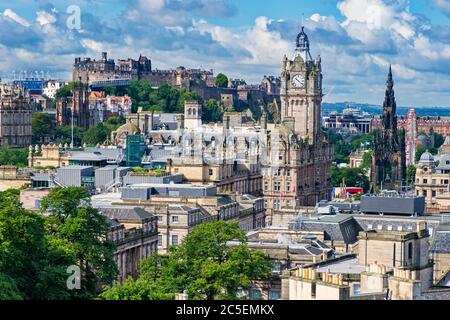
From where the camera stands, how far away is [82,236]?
5931 cm

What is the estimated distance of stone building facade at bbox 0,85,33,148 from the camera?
172m

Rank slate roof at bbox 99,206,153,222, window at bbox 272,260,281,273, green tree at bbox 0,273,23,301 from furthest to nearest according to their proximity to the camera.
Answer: slate roof at bbox 99,206,153,222 → window at bbox 272,260,281,273 → green tree at bbox 0,273,23,301

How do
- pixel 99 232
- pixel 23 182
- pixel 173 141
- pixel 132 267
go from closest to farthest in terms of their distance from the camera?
pixel 99 232
pixel 132 267
pixel 23 182
pixel 173 141

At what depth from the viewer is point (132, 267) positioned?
72.4m

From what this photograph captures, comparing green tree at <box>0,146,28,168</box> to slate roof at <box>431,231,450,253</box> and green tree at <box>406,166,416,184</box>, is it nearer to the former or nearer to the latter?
green tree at <box>406,166,416,184</box>

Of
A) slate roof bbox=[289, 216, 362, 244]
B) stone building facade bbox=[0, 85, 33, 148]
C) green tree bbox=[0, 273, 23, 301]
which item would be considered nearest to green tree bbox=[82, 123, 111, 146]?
stone building facade bbox=[0, 85, 33, 148]

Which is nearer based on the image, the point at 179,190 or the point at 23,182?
the point at 179,190

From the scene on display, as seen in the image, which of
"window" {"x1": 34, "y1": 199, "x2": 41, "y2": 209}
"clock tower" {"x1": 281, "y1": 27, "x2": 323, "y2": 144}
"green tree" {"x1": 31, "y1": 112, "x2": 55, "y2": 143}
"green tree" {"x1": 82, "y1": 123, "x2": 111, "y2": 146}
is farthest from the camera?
"green tree" {"x1": 31, "y1": 112, "x2": 55, "y2": 143}

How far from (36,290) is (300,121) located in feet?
295

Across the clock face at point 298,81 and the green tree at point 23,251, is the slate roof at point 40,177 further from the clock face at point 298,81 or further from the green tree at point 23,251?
the green tree at point 23,251

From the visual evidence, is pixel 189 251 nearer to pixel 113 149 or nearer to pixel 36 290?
pixel 36 290

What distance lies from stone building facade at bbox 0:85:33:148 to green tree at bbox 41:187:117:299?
356 feet

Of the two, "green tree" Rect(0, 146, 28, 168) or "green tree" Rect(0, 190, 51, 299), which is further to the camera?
"green tree" Rect(0, 146, 28, 168)
